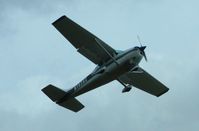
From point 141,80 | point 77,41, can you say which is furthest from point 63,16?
point 141,80

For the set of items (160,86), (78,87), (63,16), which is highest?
(63,16)

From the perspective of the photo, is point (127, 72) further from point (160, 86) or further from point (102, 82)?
point (160, 86)

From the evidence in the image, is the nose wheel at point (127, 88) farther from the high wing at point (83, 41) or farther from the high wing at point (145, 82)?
the high wing at point (145, 82)

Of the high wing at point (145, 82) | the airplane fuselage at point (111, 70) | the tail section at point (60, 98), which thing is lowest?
the high wing at point (145, 82)

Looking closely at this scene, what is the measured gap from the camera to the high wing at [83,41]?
Answer: 45.2 meters

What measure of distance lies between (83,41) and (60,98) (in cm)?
448

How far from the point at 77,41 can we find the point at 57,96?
4.28m

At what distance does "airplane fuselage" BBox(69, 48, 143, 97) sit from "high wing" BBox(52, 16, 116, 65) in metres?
0.71

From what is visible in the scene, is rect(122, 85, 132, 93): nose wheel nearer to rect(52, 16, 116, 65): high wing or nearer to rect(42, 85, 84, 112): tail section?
rect(52, 16, 116, 65): high wing

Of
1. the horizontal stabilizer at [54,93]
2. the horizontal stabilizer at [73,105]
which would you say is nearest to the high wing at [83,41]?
the horizontal stabilizer at [54,93]

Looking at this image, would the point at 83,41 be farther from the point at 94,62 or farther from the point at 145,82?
the point at 145,82

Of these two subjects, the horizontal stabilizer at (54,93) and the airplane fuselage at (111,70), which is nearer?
the airplane fuselage at (111,70)

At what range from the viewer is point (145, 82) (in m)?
50.3

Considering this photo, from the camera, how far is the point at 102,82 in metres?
46.4
